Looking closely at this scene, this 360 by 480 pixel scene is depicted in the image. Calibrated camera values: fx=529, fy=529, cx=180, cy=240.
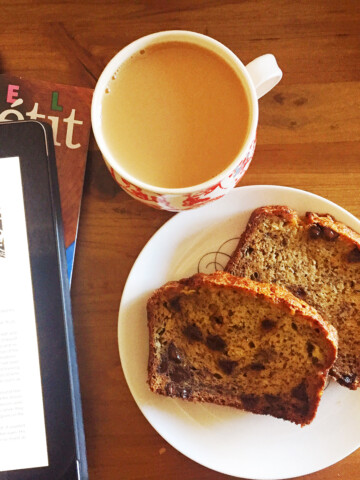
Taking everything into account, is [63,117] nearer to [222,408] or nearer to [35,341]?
[35,341]

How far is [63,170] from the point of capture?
88 centimetres

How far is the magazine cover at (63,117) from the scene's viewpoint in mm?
875

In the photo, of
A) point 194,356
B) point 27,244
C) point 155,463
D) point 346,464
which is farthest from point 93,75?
point 346,464

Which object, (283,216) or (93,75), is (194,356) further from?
(93,75)

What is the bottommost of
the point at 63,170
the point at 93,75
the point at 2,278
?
the point at 2,278

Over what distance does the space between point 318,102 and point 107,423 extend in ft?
2.10

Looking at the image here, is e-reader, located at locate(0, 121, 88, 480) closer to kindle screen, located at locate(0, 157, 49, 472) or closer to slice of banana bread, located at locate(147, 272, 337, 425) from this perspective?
kindle screen, located at locate(0, 157, 49, 472)

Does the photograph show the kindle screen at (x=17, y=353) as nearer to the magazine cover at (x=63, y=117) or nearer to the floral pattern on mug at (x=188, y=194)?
the magazine cover at (x=63, y=117)

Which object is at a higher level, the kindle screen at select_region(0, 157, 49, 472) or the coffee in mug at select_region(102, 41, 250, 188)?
the coffee in mug at select_region(102, 41, 250, 188)

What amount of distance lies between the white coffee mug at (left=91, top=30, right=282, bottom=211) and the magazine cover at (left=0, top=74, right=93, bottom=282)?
0.21m

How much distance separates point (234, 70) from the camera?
0.67m

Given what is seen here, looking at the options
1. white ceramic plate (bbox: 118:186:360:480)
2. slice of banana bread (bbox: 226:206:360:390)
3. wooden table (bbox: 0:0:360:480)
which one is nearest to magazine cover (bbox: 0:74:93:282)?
wooden table (bbox: 0:0:360:480)

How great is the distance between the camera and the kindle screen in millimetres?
809

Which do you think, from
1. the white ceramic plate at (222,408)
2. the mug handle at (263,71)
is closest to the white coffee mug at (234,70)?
the mug handle at (263,71)
